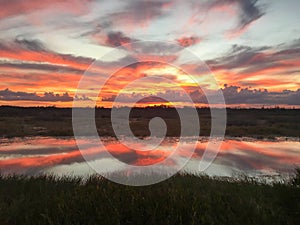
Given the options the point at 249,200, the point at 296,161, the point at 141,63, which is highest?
the point at 141,63

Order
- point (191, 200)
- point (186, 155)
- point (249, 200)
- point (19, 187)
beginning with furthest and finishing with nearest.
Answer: point (186, 155) → point (19, 187) → point (249, 200) → point (191, 200)

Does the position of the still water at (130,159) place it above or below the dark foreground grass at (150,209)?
below

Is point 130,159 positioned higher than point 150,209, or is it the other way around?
point 150,209

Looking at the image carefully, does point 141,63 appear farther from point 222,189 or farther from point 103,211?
point 103,211

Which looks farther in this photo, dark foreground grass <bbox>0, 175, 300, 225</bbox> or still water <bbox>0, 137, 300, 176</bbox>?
still water <bbox>0, 137, 300, 176</bbox>

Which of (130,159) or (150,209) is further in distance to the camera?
(130,159)

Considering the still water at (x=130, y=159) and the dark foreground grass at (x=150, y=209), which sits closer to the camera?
the dark foreground grass at (x=150, y=209)

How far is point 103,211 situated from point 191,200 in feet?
6.47

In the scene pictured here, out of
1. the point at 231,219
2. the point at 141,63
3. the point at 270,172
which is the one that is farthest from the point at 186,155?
the point at 231,219

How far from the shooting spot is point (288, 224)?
20.7ft

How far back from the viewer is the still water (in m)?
16.0

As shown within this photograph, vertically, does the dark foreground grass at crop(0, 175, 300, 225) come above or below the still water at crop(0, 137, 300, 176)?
above

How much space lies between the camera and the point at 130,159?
18.8 metres

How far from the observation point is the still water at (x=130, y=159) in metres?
16.0
